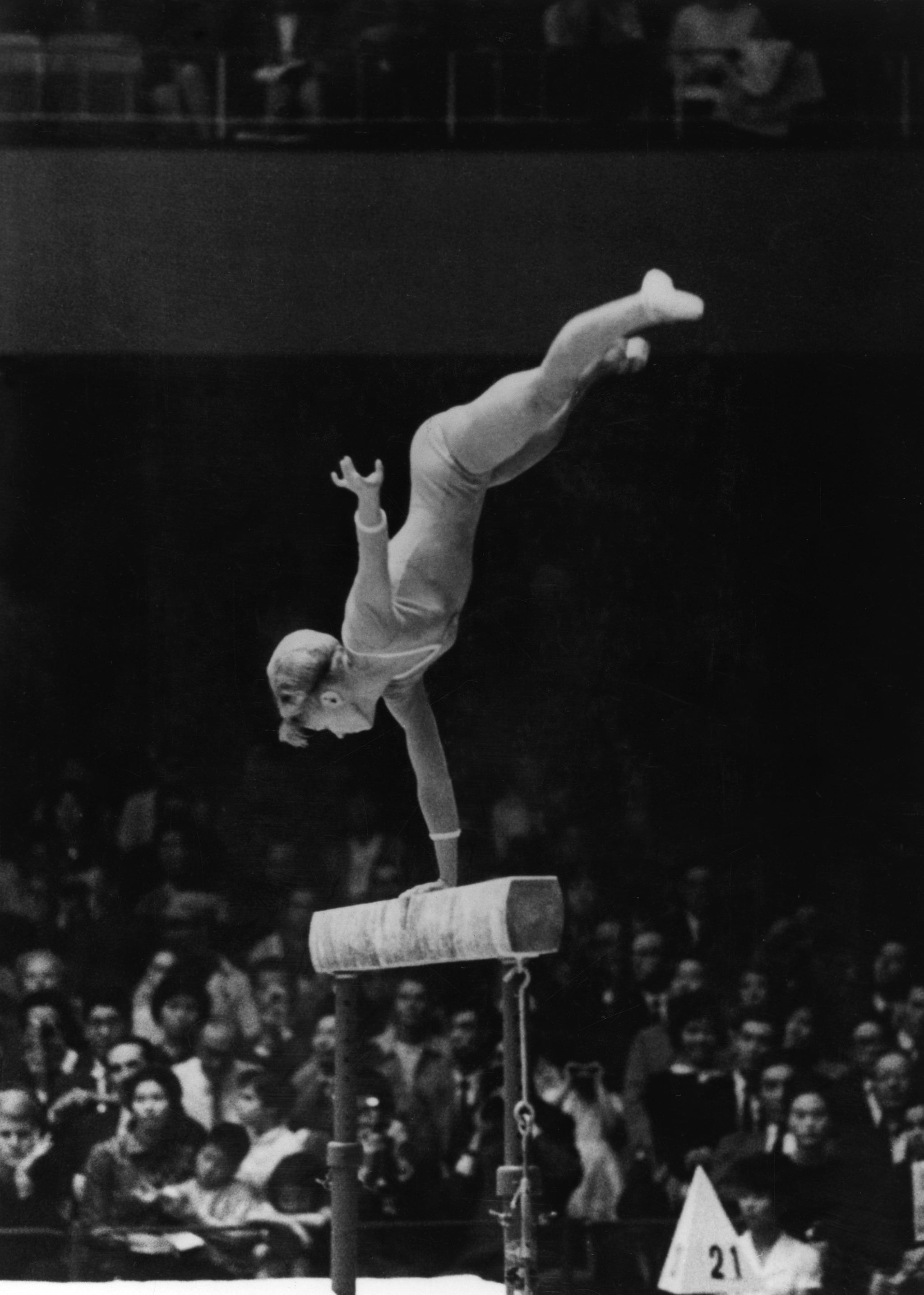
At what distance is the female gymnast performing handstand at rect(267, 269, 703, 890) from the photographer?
3.87 m

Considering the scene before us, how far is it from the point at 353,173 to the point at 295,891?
2.49 metres

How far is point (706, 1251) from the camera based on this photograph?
5613 mm

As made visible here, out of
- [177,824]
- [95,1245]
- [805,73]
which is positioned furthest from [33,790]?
[805,73]

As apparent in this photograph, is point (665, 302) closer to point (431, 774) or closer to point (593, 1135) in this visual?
point (431, 774)

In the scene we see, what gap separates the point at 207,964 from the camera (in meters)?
5.87

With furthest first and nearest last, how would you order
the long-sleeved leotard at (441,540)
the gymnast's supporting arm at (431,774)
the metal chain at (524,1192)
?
1. the gymnast's supporting arm at (431,774)
2. the long-sleeved leotard at (441,540)
3. the metal chain at (524,1192)

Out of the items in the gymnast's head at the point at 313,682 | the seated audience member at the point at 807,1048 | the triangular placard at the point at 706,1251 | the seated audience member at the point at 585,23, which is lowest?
the triangular placard at the point at 706,1251

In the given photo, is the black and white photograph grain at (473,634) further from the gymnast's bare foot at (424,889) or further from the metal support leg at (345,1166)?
the gymnast's bare foot at (424,889)

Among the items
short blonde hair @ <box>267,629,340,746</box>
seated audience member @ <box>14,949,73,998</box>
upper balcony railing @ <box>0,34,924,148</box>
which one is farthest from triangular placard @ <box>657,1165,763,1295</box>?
upper balcony railing @ <box>0,34,924,148</box>

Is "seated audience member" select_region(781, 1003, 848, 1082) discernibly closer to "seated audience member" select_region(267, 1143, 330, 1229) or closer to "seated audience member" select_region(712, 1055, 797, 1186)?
"seated audience member" select_region(712, 1055, 797, 1186)

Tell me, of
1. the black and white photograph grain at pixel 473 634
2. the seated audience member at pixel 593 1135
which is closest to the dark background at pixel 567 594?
the black and white photograph grain at pixel 473 634

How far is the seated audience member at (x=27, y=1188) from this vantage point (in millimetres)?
5652

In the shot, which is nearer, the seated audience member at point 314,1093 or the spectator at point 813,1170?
the spectator at point 813,1170

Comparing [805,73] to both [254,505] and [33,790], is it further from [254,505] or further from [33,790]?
[33,790]
